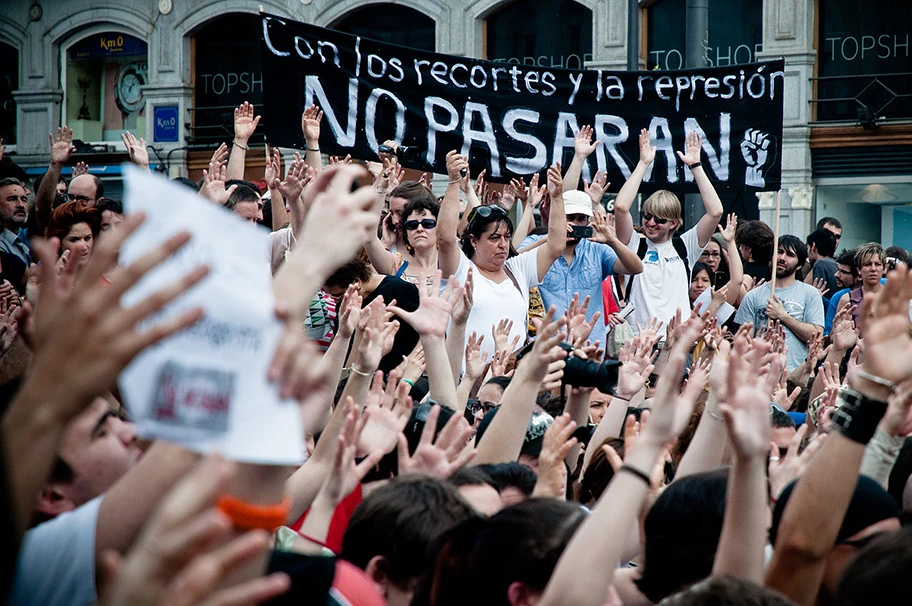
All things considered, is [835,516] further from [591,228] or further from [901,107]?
[901,107]

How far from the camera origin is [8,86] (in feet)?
73.6

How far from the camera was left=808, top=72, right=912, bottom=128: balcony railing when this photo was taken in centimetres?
1630

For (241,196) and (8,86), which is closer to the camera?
(241,196)

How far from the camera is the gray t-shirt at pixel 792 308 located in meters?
8.05

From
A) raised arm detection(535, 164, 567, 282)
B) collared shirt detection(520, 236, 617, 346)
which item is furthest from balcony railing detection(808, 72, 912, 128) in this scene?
raised arm detection(535, 164, 567, 282)

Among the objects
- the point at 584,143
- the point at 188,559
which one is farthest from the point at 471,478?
the point at 584,143

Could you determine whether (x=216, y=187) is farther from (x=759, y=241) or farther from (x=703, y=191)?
(x=759, y=241)

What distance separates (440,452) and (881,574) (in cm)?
181

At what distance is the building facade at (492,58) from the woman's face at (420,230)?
7.51 metres

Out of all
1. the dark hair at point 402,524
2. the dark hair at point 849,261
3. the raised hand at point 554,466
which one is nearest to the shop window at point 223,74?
the dark hair at point 849,261

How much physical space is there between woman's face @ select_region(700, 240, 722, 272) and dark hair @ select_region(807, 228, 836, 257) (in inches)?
64.3

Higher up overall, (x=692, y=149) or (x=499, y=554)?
(x=692, y=149)

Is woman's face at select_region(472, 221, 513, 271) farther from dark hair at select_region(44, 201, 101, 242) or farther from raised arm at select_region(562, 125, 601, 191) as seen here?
dark hair at select_region(44, 201, 101, 242)

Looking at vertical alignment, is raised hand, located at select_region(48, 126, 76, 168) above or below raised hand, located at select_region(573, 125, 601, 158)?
below
